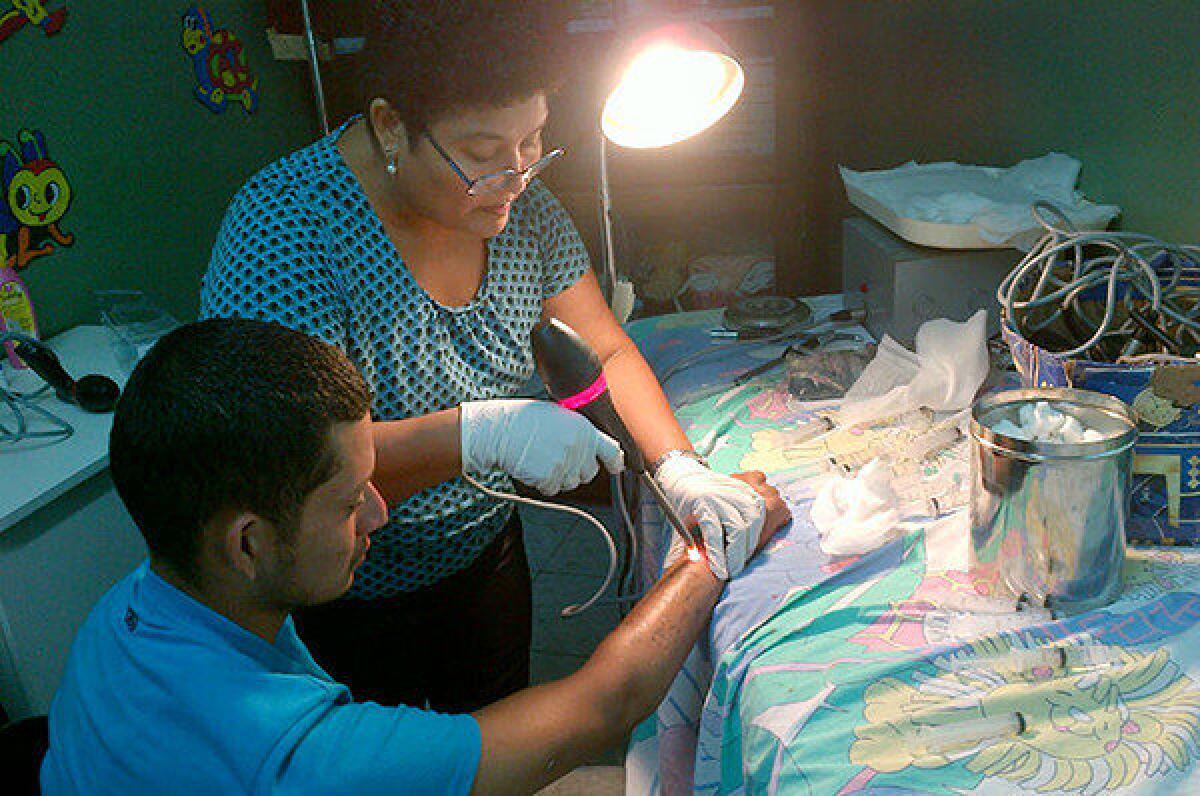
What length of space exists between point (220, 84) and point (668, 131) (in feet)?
7.22

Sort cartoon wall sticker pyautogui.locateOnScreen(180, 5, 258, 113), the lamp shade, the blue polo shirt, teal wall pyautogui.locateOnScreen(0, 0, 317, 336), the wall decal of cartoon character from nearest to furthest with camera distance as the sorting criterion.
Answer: the blue polo shirt
the lamp shade
the wall decal of cartoon character
teal wall pyautogui.locateOnScreen(0, 0, 317, 336)
cartoon wall sticker pyautogui.locateOnScreen(180, 5, 258, 113)

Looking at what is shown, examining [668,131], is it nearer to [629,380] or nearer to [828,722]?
[629,380]

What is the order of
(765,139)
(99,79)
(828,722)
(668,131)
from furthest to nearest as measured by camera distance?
(765,139), (99,79), (668,131), (828,722)

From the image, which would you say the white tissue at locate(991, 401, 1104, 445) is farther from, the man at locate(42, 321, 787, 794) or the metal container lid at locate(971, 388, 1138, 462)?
the man at locate(42, 321, 787, 794)

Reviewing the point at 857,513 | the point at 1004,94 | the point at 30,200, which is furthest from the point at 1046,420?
the point at 30,200

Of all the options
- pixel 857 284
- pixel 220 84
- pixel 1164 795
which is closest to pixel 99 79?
pixel 220 84

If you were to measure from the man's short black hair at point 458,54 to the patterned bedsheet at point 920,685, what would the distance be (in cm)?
65

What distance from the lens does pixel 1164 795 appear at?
75 centimetres

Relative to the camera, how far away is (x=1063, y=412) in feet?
3.29

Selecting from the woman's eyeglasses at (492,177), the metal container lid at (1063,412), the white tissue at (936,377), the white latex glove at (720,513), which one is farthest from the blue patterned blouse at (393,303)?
the metal container lid at (1063,412)

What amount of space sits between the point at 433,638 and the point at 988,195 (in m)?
1.27

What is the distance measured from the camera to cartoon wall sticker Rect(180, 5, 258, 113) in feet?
9.74

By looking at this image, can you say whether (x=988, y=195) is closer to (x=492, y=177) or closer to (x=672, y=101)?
(x=672, y=101)

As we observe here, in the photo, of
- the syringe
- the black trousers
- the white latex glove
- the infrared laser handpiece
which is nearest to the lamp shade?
the infrared laser handpiece
